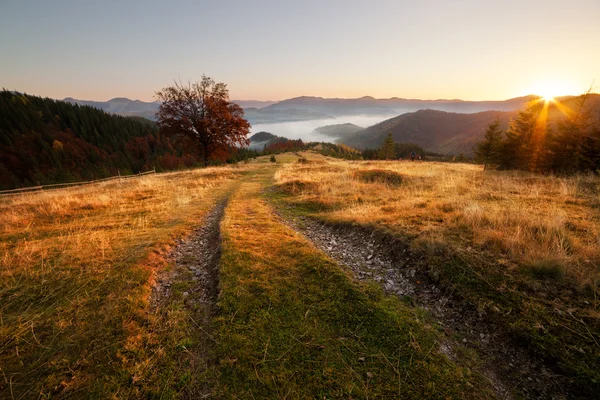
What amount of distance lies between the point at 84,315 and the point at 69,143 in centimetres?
15401

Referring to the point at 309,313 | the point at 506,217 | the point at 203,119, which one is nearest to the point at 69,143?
the point at 203,119

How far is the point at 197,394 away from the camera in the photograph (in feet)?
10.2

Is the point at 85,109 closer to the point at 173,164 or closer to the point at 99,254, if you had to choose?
the point at 173,164

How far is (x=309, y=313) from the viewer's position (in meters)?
4.39

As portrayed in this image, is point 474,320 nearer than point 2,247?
Yes

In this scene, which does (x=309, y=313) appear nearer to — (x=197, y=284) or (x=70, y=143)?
(x=197, y=284)

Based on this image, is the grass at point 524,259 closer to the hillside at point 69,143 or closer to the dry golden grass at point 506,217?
the dry golden grass at point 506,217

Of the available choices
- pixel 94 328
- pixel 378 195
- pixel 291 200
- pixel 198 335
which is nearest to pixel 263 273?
pixel 198 335

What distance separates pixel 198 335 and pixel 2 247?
707 cm

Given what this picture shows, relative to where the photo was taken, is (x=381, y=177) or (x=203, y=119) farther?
(x=203, y=119)

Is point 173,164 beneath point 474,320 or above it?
beneath

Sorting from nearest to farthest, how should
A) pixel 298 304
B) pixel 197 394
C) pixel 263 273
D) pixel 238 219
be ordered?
pixel 197 394 → pixel 298 304 → pixel 263 273 → pixel 238 219

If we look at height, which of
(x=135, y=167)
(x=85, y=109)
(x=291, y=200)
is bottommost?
(x=135, y=167)

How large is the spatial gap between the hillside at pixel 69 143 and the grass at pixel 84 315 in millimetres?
93908
